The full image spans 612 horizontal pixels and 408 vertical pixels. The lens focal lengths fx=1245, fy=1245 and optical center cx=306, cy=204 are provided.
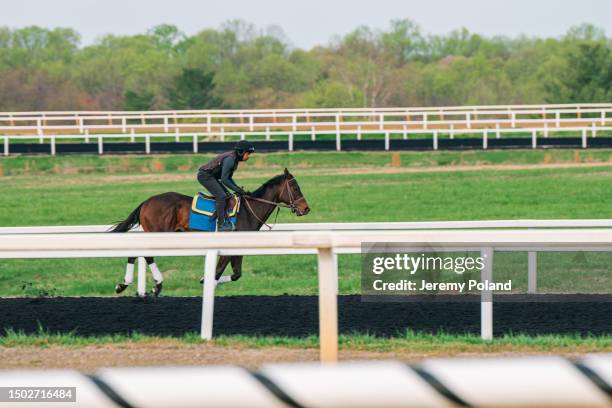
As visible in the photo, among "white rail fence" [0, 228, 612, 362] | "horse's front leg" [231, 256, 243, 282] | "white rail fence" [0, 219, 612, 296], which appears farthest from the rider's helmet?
"white rail fence" [0, 228, 612, 362]

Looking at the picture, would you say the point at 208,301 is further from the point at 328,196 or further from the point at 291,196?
the point at 328,196

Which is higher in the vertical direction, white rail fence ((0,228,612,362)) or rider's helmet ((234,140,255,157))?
rider's helmet ((234,140,255,157))

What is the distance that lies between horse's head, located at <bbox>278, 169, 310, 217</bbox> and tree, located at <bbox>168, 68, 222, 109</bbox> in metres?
48.8

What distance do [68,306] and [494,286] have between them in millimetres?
3561

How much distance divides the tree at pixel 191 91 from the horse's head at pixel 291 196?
160ft

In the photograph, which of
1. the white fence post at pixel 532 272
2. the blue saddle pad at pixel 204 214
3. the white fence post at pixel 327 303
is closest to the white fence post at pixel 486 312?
the white fence post at pixel 532 272

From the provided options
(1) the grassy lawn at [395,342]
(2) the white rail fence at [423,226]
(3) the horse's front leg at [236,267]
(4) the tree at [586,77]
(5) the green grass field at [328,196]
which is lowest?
(5) the green grass field at [328,196]

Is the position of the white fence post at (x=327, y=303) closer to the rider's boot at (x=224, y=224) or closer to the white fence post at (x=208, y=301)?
the white fence post at (x=208, y=301)

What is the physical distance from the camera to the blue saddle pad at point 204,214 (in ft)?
41.1

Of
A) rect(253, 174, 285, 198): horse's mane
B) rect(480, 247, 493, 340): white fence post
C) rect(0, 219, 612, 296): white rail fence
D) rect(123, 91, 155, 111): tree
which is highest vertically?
rect(123, 91, 155, 111): tree

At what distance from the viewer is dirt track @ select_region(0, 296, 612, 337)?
798cm

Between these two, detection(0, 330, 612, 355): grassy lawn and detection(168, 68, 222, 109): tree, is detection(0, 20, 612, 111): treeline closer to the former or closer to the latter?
detection(168, 68, 222, 109): tree

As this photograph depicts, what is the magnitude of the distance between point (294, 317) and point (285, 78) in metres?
73.4

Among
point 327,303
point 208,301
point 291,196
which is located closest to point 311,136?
point 291,196
